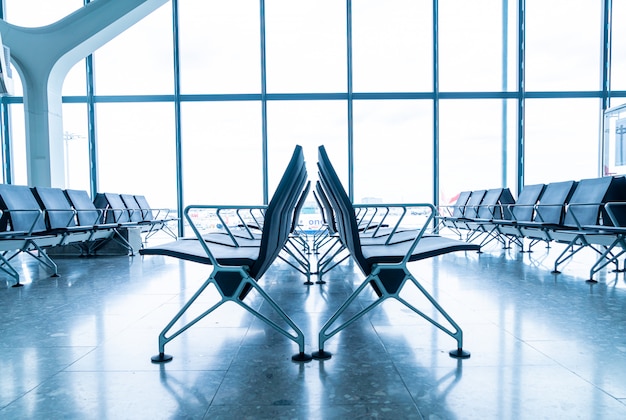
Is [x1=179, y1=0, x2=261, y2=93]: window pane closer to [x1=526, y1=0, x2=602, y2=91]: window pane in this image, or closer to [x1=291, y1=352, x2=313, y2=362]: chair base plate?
[x1=526, y1=0, x2=602, y2=91]: window pane

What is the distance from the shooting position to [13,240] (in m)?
3.09

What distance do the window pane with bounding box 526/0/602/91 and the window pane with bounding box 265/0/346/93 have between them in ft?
11.0

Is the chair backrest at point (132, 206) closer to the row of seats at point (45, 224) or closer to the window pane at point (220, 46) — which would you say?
the row of seats at point (45, 224)

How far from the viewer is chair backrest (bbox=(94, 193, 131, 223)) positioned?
516 cm

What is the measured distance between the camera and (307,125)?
7090 mm

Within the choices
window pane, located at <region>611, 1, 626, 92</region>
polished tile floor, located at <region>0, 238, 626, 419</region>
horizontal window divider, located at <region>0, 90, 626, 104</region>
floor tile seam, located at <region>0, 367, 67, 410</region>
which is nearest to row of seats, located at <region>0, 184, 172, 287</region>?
polished tile floor, located at <region>0, 238, 626, 419</region>

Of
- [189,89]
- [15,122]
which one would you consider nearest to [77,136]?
[15,122]

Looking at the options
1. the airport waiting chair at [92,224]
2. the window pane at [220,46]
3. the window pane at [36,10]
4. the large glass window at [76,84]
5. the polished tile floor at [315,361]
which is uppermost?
the window pane at [36,10]

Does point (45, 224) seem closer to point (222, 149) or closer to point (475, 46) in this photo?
point (222, 149)

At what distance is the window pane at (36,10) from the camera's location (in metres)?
7.09

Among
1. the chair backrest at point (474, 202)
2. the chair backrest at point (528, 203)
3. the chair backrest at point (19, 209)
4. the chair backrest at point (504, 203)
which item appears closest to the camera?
the chair backrest at point (19, 209)

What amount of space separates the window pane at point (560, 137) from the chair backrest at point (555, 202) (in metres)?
3.39

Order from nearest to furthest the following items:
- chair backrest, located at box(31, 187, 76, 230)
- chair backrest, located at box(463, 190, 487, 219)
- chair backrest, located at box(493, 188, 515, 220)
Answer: chair backrest, located at box(31, 187, 76, 230)
chair backrest, located at box(493, 188, 515, 220)
chair backrest, located at box(463, 190, 487, 219)

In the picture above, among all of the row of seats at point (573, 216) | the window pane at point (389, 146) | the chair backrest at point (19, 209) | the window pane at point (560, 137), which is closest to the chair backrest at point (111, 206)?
the chair backrest at point (19, 209)
